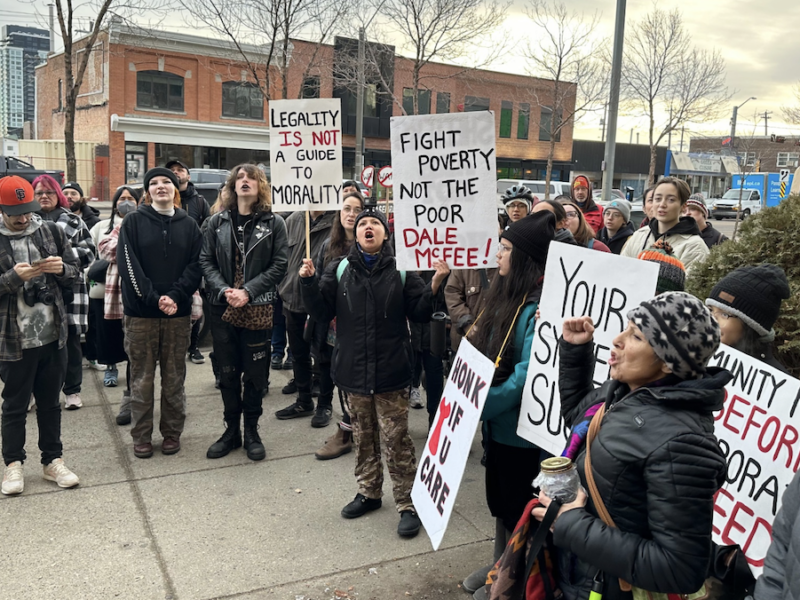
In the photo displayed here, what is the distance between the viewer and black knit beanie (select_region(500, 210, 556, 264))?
133 inches

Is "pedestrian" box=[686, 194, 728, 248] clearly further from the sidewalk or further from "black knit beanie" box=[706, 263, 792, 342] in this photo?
"black knit beanie" box=[706, 263, 792, 342]

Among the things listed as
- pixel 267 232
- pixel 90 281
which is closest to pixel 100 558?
pixel 267 232

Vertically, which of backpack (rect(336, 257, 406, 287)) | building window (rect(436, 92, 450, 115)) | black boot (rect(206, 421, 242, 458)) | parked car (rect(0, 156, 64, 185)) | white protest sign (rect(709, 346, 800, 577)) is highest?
building window (rect(436, 92, 450, 115))

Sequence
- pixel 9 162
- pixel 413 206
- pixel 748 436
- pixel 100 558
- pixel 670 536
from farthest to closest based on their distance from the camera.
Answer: pixel 9 162 → pixel 413 206 → pixel 100 558 → pixel 748 436 → pixel 670 536

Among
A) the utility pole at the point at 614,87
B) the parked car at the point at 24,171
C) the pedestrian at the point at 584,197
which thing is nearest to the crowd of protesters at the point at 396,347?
the pedestrian at the point at 584,197

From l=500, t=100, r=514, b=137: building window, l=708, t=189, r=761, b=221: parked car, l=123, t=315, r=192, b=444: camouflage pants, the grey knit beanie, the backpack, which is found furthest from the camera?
l=500, t=100, r=514, b=137: building window

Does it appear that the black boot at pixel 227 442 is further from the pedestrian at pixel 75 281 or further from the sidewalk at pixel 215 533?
the pedestrian at pixel 75 281

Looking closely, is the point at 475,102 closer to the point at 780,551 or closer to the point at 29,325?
the point at 29,325

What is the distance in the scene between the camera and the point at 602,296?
305cm

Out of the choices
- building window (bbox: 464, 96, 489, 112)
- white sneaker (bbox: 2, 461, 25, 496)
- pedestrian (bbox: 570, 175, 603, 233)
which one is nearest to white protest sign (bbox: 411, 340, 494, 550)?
white sneaker (bbox: 2, 461, 25, 496)

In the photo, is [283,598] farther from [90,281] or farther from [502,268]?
[90,281]

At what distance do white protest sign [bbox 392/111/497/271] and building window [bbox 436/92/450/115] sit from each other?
1360 inches

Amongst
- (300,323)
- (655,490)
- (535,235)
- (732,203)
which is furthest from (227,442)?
(732,203)

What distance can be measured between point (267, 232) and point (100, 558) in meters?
2.51
